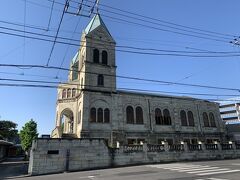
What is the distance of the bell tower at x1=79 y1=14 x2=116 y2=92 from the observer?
31969 mm

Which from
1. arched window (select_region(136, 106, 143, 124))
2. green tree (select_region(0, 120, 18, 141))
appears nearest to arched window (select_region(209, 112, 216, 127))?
arched window (select_region(136, 106, 143, 124))

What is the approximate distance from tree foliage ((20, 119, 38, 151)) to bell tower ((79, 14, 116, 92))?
73.9 ft

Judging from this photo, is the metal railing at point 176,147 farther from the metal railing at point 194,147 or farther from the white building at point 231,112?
the white building at point 231,112

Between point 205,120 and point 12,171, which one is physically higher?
point 205,120

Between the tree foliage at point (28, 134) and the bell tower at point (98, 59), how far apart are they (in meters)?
22.5

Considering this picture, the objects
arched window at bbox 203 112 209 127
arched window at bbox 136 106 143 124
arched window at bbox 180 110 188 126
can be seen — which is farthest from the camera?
arched window at bbox 203 112 209 127

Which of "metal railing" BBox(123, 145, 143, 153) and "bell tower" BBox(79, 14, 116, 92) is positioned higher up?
"bell tower" BBox(79, 14, 116, 92)

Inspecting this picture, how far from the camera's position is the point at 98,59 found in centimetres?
3381

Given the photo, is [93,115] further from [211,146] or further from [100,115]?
[211,146]

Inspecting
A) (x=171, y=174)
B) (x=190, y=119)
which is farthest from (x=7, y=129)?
(x=171, y=174)

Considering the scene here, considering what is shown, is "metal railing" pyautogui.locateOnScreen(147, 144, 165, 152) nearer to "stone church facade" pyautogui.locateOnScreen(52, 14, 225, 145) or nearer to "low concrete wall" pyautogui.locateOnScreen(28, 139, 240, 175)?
"low concrete wall" pyautogui.locateOnScreen(28, 139, 240, 175)

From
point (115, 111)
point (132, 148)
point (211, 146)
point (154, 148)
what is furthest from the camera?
point (115, 111)

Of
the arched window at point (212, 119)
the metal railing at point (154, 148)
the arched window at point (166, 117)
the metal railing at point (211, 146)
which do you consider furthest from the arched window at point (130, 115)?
the arched window at point (212, 119)

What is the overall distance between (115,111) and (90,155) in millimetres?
10045
